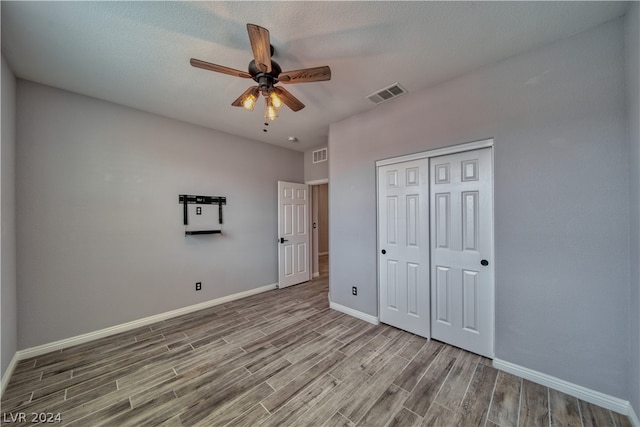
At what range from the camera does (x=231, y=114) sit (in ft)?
10.5

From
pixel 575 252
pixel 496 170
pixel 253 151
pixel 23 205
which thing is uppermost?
pixel 253 151

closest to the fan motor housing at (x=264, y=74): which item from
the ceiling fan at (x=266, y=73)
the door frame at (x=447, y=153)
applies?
the ceiling fan at (x=266, y=73)

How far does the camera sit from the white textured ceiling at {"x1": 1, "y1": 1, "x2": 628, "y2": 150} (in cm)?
159

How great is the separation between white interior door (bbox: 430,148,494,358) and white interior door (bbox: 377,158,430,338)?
10 cm

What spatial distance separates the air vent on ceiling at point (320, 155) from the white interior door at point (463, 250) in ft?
8.08

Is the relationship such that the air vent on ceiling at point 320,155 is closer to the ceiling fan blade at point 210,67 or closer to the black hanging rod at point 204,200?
the black hanging rod at point 204,200

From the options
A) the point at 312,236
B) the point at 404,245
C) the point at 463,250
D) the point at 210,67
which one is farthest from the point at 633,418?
the point at 312,236

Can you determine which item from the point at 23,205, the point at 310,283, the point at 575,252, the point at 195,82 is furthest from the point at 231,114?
the point at 575,252

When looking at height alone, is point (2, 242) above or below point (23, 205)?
below

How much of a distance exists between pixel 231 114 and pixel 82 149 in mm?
1726

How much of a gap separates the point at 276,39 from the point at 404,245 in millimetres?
2449

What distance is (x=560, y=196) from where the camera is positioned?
1.84 meters

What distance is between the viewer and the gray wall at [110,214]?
2.40 meters

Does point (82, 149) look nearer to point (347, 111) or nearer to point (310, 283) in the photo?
point (347, 111)
